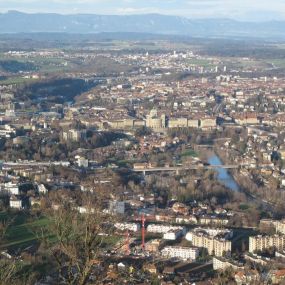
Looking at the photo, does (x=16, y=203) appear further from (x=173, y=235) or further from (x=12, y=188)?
(x=173, y=235)

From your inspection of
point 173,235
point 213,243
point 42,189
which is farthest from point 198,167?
point 213,243

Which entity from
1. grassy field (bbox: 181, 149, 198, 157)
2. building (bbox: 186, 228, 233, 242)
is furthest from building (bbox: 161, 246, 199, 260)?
grassy field (bbox: 181, 149, 198, 157)

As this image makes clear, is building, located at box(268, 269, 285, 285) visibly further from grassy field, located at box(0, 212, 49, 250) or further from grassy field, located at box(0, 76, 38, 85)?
grassy field, located at box(0, 76, 38, 85)

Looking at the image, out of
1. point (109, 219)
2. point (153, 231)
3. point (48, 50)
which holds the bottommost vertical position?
point (48, 50)

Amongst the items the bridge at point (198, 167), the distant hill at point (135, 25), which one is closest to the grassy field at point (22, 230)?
the bridge at point (198, 167)

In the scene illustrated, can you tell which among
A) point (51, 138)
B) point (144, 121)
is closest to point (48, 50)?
point (144, 121)

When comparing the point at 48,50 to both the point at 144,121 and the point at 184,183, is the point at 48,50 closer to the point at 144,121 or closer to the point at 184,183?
the point at 144,121

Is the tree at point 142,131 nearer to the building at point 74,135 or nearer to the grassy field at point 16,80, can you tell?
the building at point 74,135
